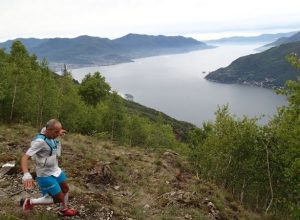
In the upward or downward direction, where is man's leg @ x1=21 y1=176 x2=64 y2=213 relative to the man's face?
downward

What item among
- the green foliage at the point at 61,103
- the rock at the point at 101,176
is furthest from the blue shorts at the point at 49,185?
the green foliage at the point at 61,103

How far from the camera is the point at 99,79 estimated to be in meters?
80.1

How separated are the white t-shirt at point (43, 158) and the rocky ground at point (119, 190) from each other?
168 centimetres

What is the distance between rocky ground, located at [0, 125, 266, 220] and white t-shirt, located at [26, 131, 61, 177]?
5.51 feet

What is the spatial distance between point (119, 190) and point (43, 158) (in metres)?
7.78

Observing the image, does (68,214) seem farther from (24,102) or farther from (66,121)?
(66,121)

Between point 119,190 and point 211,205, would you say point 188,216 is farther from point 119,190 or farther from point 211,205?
point 119,190

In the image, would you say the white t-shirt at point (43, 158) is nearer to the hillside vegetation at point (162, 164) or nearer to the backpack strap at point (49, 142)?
the backpack strap at point (49, 142)

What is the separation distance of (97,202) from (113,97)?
53713mm

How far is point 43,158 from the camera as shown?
9.66m

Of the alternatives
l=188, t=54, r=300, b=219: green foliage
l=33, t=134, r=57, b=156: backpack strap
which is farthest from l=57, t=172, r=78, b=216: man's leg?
l=188, t=54, r=300, b=219: green foliage

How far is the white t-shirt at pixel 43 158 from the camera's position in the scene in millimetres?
9391

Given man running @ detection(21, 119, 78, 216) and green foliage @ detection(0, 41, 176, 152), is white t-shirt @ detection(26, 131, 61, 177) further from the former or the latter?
green foliage @ detection(0, 41, 176, 152)

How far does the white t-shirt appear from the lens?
30.8 ft
